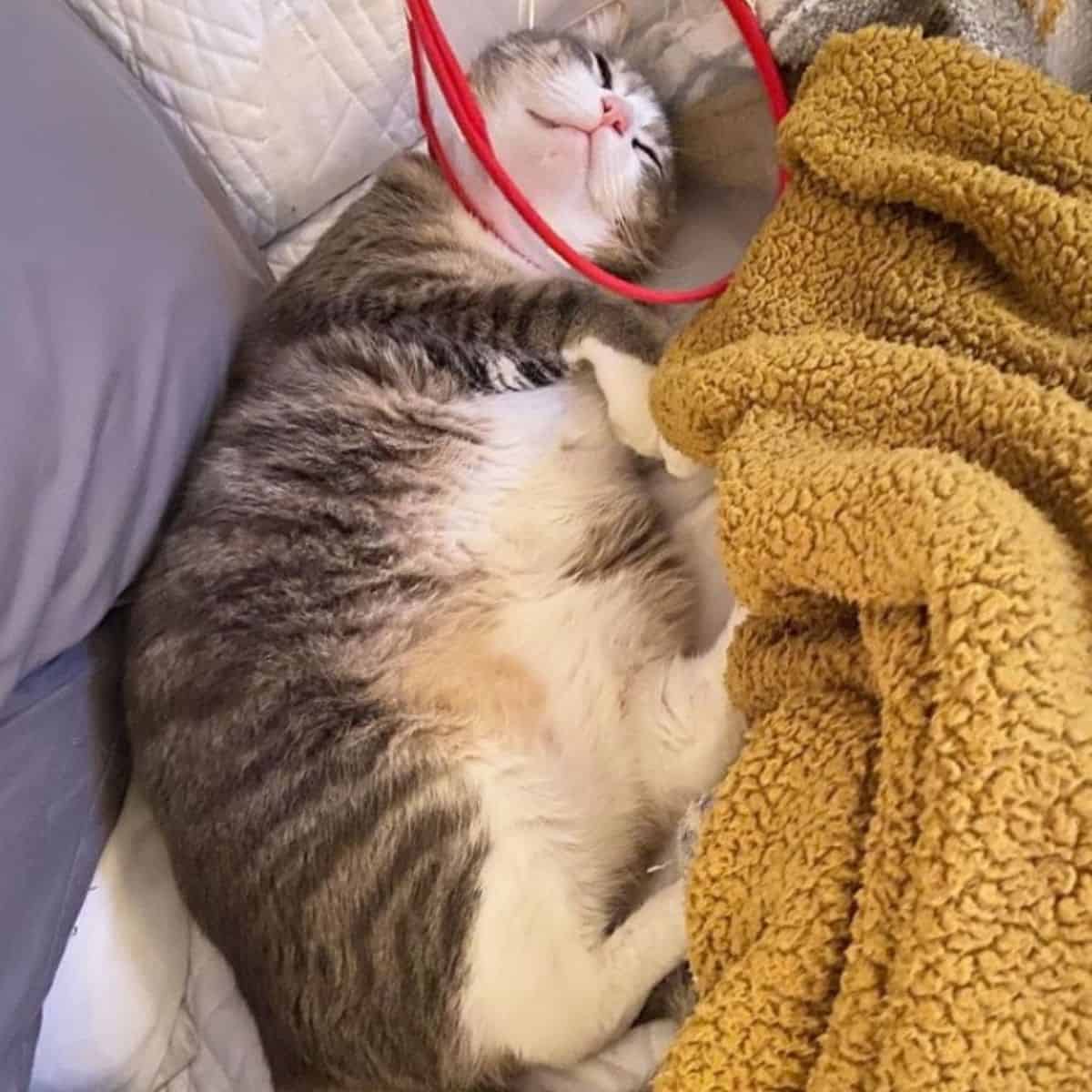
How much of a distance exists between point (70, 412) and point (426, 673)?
0.37 m

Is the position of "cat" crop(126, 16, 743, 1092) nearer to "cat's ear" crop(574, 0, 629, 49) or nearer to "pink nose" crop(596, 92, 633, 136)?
"pink nose" crop(596, 92, 633, 136)

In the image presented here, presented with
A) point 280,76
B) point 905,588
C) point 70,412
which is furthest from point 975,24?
point 70,412

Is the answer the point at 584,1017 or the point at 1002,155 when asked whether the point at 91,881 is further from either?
the point at 1002,155

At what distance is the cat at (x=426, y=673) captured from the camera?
3.38 feet

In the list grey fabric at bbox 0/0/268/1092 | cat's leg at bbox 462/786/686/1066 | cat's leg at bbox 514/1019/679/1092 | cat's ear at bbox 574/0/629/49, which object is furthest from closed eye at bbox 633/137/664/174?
cat's leg at bbox 514/1019/679/1092

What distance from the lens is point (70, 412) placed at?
3.48 ft

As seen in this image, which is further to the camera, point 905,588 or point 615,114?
point 615,114

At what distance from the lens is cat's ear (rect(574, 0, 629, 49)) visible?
1465 millimetres

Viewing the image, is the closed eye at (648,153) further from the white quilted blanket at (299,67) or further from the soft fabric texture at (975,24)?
the soft fabric texture at (975,24)

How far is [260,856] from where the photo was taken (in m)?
1.05

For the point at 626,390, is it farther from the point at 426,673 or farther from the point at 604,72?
the point at 604,72

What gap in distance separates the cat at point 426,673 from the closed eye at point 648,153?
A: 0.18 m

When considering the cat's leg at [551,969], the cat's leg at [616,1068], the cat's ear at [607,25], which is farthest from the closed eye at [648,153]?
the cat's leg at [616,1068]

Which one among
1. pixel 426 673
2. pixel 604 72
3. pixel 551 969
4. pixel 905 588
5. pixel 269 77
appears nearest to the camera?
pixel 905 588
